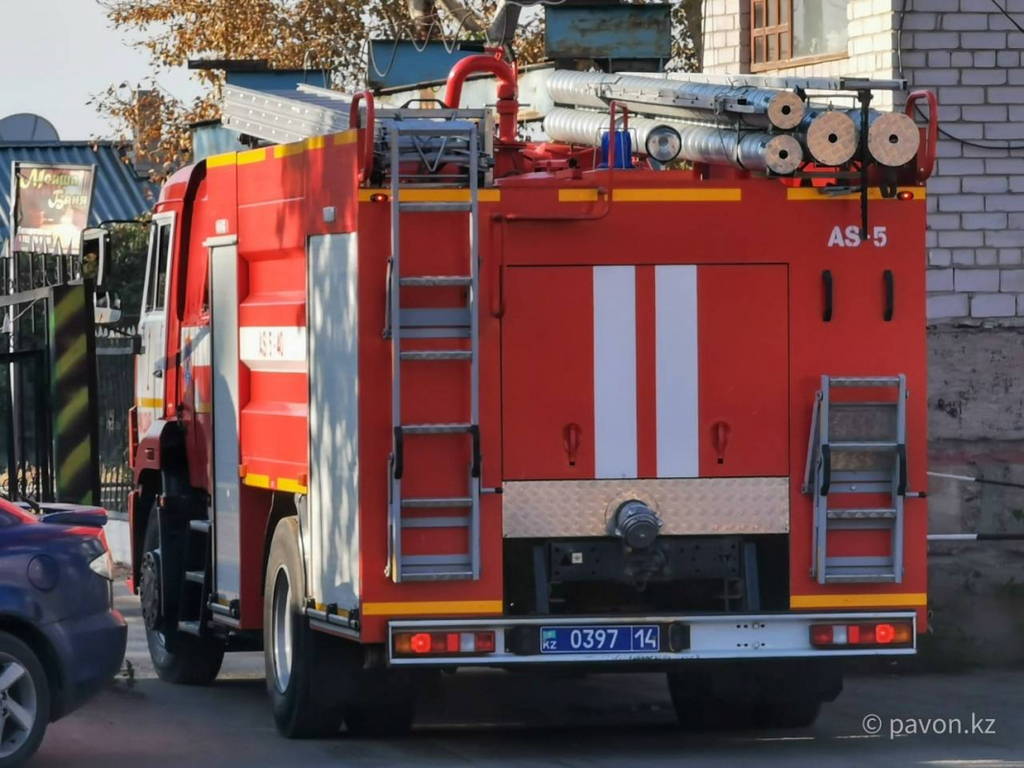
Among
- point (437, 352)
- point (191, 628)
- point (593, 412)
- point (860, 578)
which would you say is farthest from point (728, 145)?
point (191, 628)

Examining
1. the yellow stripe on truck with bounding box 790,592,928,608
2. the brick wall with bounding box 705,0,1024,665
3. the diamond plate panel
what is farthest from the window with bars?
the yellow stripe on truck with bounding box 790,592,928,608

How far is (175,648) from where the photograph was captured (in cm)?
1224

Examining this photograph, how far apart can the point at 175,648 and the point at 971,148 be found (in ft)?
21.0

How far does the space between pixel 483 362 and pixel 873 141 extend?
1.95m

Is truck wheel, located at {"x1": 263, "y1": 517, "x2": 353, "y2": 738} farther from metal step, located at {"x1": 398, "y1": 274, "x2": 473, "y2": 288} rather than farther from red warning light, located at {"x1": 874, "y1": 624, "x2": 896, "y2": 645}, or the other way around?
red warning light, located at {"x1": 874, "y1": 624, "x2": 896, "y2": 645}

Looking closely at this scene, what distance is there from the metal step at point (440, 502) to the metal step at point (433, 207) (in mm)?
1232

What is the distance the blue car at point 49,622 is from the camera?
894cm

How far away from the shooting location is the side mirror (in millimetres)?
12797

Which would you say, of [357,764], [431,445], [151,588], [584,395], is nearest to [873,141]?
[584,395]

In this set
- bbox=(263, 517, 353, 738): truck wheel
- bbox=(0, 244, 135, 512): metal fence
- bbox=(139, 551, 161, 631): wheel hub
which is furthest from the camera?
bbox=(0, 244, 135, 512): metal fence

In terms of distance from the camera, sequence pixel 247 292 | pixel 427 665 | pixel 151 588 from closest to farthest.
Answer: pixel 427 665 < pixel 247 292 < pixel 151 588

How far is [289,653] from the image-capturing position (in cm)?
992

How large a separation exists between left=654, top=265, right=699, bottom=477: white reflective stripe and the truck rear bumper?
69 cm

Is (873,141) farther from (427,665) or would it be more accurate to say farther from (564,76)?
(564,76)
